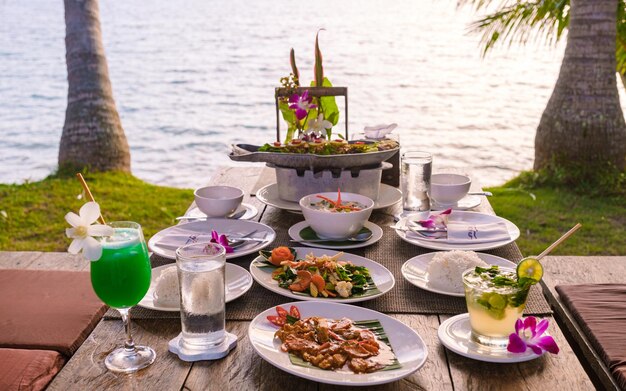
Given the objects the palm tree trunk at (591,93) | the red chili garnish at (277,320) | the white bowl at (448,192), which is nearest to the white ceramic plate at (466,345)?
the red chili garnish at (277,320)

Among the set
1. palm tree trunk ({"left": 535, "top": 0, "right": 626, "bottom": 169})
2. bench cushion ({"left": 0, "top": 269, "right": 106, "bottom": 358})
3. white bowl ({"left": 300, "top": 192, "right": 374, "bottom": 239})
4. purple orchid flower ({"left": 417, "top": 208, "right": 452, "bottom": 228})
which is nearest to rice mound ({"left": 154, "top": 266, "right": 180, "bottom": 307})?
bench cushion ({"left": 0, "top": 269, "right": 106, "bottom": 358})

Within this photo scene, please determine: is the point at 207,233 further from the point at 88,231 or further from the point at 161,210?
the point at 161,210

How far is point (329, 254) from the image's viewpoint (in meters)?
2.20

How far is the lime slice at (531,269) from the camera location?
5.22 feet

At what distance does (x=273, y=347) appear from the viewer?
62.4 inches

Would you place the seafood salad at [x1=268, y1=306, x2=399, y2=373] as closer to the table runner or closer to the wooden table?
the wooden table

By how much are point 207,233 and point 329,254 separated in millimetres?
458

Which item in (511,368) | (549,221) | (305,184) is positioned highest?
(305,184)

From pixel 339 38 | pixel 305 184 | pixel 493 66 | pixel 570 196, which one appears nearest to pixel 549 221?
pixel 570 196

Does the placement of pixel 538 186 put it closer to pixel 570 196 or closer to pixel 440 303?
pixel 570 196

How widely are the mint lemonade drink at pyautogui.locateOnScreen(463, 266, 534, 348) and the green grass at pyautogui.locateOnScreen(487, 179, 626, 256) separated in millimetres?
3088

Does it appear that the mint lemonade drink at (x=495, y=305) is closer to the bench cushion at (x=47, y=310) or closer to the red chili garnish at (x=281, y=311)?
the red chili garnish at (x=281, y=311)

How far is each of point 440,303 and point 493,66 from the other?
14.2m

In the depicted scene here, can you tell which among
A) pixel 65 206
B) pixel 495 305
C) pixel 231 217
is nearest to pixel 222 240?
pixel 231 217
